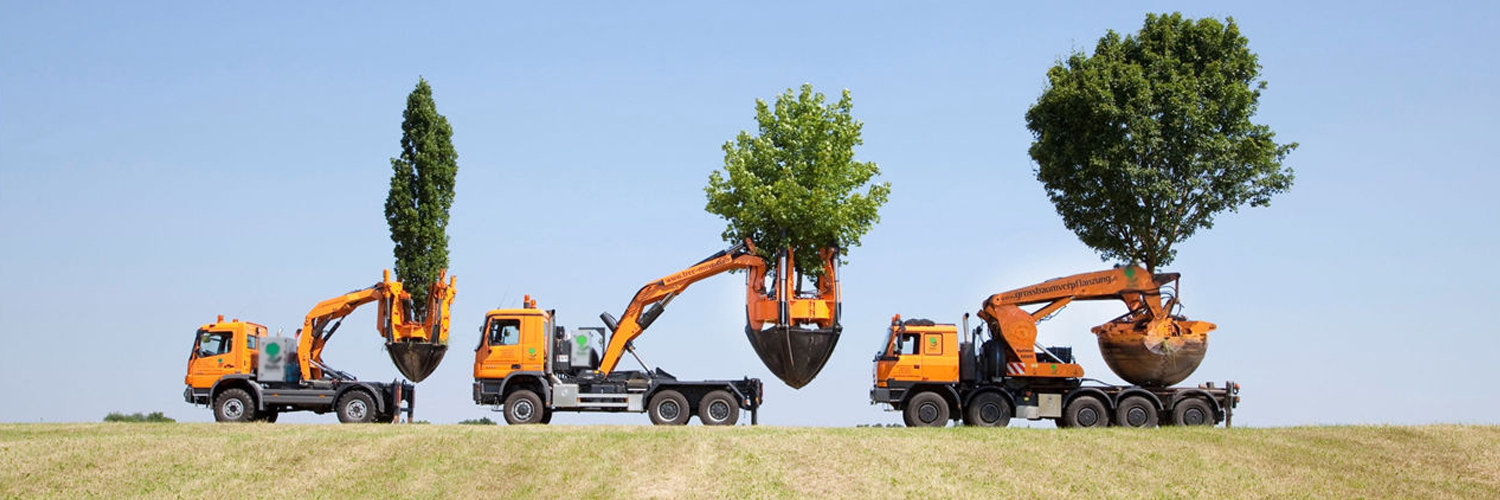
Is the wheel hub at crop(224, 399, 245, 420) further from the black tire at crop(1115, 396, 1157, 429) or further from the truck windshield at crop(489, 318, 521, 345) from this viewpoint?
the black tire at crop(1115, 396, 1157, 429)

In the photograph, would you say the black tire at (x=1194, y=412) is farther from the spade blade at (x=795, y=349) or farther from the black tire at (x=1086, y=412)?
the spade blade at (x=795, y=349)

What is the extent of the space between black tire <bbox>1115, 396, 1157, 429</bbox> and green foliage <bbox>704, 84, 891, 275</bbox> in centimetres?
825

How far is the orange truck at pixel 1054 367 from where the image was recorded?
34344 millimetres

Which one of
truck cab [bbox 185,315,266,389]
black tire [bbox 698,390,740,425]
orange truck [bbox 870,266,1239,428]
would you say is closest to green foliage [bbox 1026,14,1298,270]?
orange truck [bbox 870,266,1239,428]

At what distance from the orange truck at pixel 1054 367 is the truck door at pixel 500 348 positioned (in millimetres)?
9266

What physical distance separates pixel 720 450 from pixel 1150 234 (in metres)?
16.5

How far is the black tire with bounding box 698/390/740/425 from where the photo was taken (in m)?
34.2

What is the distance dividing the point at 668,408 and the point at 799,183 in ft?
24.2

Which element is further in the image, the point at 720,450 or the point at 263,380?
the point at 263,380

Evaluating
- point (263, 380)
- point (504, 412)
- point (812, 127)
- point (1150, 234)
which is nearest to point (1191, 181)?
point (1150, 234)

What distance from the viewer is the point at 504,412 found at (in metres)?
34.8

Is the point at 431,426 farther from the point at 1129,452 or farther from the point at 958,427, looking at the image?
the point at 1129,452

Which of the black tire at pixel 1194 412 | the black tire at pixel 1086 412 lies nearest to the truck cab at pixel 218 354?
the black tire at pixel 1086 412

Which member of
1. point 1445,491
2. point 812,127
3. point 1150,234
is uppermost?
point 812,127
